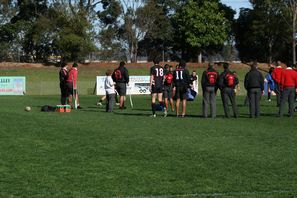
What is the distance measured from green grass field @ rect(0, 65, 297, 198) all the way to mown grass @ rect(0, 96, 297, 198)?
0.04ft

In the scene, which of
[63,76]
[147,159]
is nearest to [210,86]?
[63,76]

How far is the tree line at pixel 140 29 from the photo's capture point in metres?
72.6

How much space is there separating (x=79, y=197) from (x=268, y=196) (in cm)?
224

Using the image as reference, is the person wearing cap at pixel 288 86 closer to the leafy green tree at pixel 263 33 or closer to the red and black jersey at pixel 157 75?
the red and black jersey at pixel 157 75

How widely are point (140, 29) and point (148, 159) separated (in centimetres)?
6895

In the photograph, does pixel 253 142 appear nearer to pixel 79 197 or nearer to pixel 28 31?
pixel 79 197

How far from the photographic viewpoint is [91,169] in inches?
377

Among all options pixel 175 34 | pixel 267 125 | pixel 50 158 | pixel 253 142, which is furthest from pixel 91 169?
pixel 175 34

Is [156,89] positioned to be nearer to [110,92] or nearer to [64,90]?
[110,92]

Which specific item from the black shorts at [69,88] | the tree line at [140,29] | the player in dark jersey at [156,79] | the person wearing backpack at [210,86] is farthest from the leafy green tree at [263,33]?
the person wearing backpack at [210,86]

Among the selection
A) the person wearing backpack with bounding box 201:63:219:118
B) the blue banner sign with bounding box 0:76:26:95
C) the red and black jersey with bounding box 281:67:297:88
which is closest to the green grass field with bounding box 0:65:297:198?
the person wearing backpack with bounding box 201:63:219:118

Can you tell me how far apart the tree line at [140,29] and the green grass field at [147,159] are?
178ft

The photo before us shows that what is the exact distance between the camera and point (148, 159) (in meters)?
10.6

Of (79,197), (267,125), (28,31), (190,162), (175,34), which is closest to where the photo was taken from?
(79,197)
